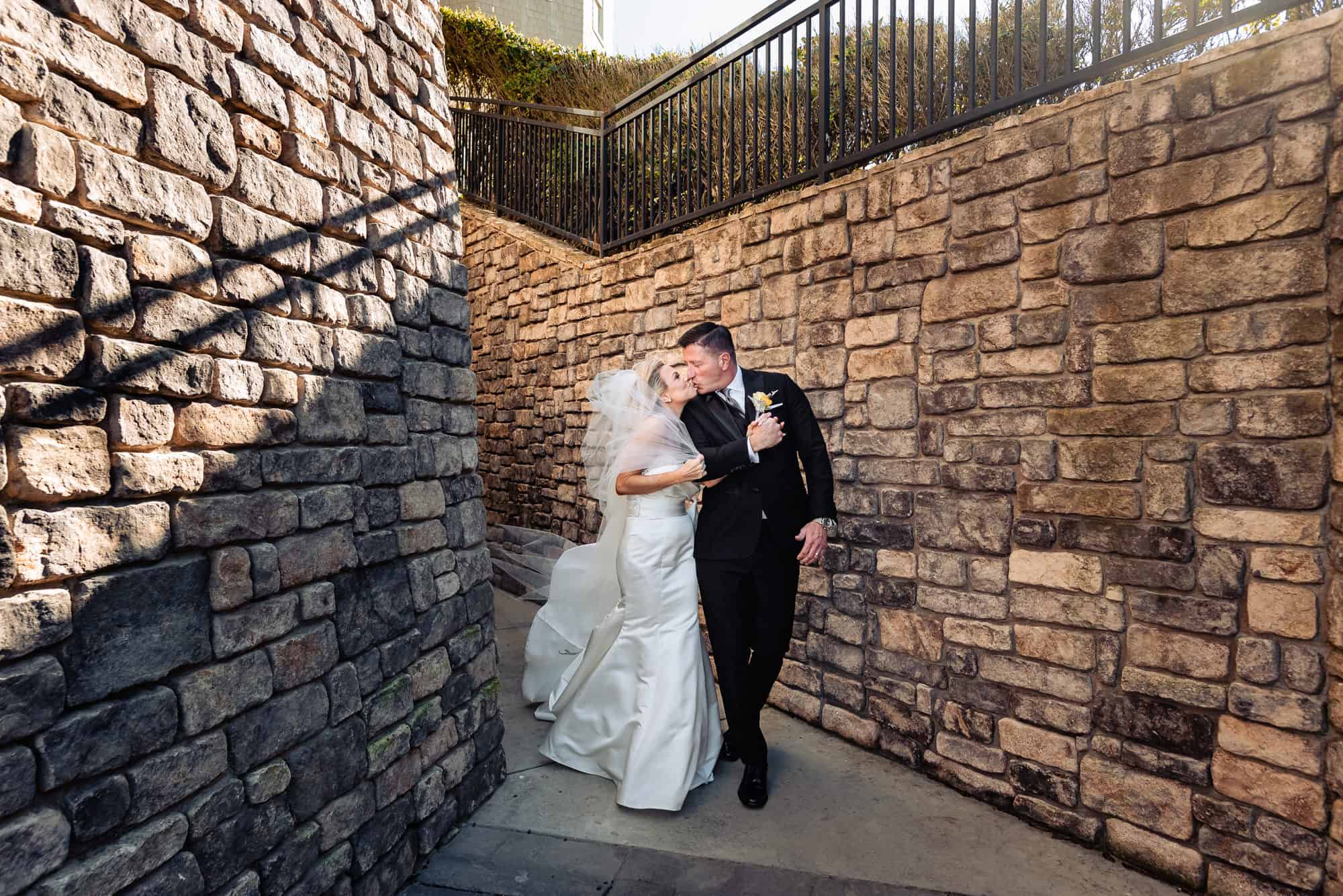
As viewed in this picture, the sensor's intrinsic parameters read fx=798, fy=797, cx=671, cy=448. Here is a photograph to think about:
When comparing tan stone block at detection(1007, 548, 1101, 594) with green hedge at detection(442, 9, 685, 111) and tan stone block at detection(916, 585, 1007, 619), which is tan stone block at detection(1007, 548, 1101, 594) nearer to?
tan stone block at detection(916, 585, 1007, 619)

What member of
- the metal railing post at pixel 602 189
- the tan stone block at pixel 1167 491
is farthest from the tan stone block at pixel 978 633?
the metal railing post at pixel 602 189

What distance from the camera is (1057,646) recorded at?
308cm

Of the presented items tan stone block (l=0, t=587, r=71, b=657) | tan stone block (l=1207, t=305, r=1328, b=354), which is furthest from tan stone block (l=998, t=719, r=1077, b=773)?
tan stone block (l=0, t=587, r=71, b=657)

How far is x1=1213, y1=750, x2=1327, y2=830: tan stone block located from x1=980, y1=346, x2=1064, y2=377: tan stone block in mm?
1451

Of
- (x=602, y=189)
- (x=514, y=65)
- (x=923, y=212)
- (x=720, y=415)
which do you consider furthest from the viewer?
(x=514, y=65)

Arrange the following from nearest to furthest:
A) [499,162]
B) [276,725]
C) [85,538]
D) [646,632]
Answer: [85,538] → [276,725] → [646,632] → [499,162]

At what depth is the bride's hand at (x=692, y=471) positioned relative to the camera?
3.29 metres

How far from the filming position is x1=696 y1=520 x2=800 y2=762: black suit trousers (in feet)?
11.0

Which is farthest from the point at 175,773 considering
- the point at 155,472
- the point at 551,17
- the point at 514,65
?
the point at 551,17

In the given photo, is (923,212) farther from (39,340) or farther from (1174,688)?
(39,340)

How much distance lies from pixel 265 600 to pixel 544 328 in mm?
5006

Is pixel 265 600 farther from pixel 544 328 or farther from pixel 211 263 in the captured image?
pixel 544 328

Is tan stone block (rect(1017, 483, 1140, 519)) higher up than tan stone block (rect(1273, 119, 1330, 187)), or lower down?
lower down

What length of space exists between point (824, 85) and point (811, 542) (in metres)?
2.72
